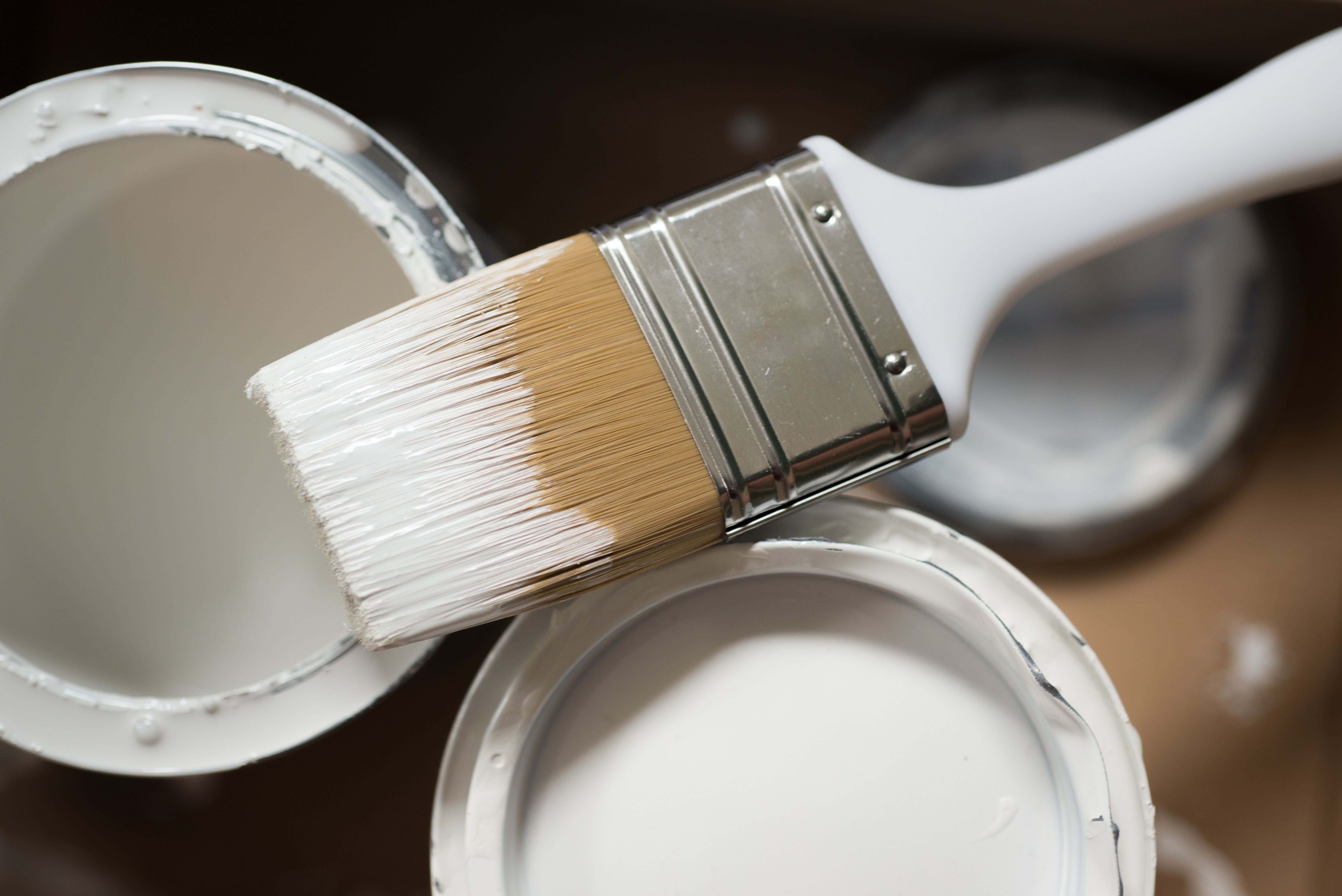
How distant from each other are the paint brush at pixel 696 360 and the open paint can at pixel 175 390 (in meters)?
0.08

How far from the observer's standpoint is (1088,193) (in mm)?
487

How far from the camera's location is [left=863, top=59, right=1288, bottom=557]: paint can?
0.69 m

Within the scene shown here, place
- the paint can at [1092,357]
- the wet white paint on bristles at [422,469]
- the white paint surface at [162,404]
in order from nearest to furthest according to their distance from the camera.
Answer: the wet white paint on bristles at [422,469]
the white paint surface at [162,404]
the paint can at [1092,357]

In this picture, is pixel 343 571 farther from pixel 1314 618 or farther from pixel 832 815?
pixel 1314 618

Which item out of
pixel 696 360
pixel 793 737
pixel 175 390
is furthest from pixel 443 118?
pixel 793 737

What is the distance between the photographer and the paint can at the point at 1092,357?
0.69 m

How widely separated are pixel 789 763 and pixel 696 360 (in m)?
0.22

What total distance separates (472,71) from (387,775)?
547mm

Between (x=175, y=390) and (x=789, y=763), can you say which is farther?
(x=175, y=390)

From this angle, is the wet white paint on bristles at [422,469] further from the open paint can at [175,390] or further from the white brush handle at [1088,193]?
the white brush handle at [1088,193]

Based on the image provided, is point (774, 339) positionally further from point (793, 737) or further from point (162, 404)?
point (162, 404)

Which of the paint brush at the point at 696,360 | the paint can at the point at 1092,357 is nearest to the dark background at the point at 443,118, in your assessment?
the paint can at the point at 1092,357

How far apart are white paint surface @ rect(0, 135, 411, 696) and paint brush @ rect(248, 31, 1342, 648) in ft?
0.46

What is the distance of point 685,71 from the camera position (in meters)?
0.73
